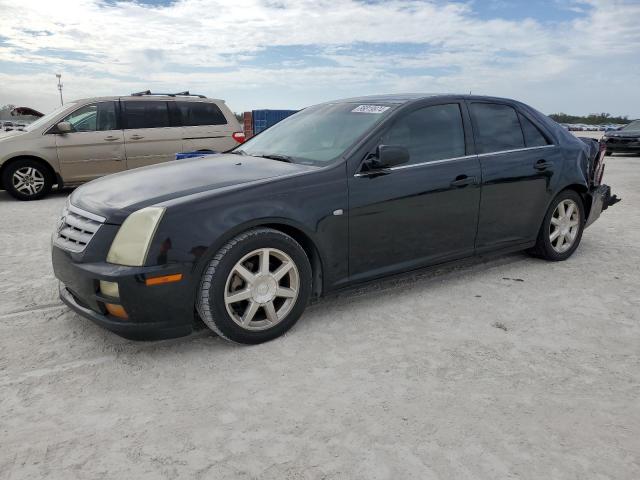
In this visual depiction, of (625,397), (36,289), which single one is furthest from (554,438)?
(36,289)

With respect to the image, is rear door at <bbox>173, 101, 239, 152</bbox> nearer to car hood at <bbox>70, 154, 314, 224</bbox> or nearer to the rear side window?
the rear side window

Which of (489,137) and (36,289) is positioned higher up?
(489,137)

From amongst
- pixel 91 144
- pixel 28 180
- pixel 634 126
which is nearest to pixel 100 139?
pixel 91 144

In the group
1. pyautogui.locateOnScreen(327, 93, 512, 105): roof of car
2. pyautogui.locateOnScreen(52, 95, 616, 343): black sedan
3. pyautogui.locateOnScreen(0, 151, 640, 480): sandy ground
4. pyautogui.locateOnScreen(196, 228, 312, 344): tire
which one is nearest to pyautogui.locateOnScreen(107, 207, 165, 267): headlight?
pyautogui.locateOnScreen(52, 95, 616, 343): black sedan

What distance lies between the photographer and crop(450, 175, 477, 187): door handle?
156 inches

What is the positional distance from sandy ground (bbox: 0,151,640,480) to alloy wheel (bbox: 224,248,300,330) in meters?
0.18

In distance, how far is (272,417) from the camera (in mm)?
2432

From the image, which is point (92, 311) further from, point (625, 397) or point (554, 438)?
point (625, 397)

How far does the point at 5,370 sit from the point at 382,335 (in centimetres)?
213

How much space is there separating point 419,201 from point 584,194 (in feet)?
7.10

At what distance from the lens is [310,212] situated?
10.8 ft

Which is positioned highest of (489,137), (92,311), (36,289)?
(489,137)

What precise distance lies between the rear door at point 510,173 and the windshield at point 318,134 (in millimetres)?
965

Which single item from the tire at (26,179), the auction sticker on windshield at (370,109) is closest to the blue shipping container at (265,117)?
the tire at (26,179)
